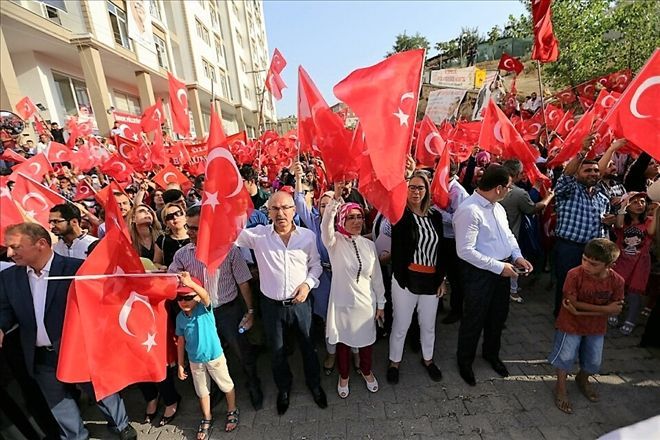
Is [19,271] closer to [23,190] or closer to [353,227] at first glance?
[23,190]

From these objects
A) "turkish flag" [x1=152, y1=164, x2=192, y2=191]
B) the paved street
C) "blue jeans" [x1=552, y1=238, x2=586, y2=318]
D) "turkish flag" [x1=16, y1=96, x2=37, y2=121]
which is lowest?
the paved street

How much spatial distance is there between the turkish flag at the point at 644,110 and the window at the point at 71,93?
1722 centimetres

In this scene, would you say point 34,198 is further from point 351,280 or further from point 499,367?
point 499,367

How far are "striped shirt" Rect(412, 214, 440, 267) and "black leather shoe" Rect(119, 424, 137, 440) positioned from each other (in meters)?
2.93

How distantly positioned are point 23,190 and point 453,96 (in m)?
21.8

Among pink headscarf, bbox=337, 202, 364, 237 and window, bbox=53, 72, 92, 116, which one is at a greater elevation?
window, bbox=53, 72, 92, 116

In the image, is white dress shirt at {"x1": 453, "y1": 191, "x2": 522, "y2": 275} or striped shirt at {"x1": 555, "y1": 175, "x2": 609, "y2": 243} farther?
striped shirt at {"x1": 555, "y1": 175, "x2": 609, "y2": 243}

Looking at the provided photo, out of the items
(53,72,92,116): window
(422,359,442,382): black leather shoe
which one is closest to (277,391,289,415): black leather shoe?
(422,359,442,382): black leather shoe

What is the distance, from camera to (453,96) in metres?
20.9

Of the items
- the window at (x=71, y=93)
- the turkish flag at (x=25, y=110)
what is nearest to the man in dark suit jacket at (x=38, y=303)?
the turkish flag at (x=25, y=110)

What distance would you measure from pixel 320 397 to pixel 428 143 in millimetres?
4099

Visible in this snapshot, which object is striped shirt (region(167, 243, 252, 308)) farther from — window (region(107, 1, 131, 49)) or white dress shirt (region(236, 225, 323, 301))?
window (region(107, 1, 131, 49))

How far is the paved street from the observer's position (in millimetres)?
2814

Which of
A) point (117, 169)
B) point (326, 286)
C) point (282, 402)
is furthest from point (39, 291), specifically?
point (117, 169)
